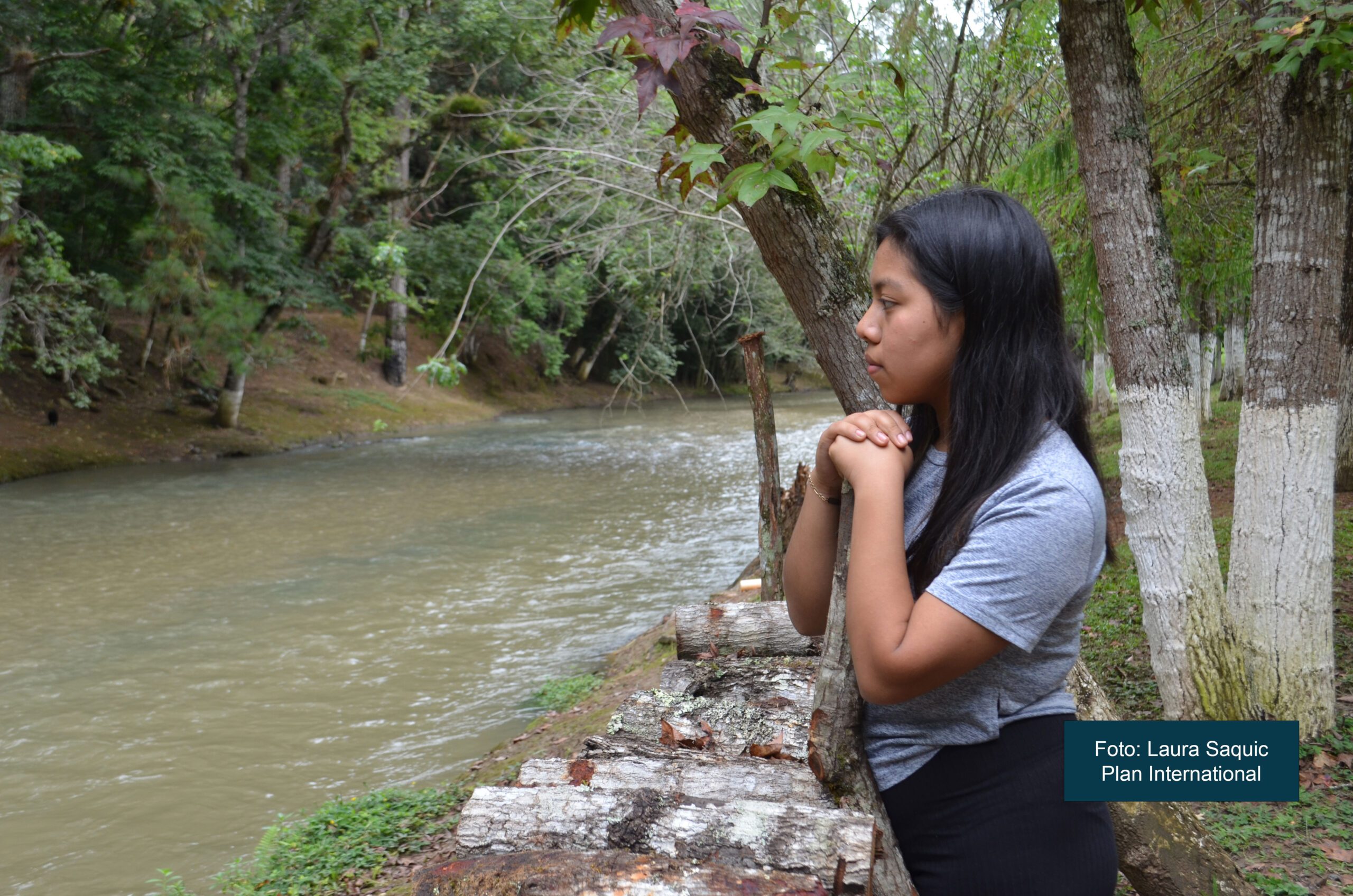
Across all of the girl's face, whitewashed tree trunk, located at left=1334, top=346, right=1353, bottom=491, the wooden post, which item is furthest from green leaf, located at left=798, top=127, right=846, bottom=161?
whitewashed tree trunk, located at left=1334, top=346, right=1353, bottom=491

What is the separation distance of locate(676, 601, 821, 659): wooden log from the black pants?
116 inches

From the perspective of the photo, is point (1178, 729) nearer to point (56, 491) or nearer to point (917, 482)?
point (917, 482)

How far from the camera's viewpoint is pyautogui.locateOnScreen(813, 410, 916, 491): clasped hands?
171 centimetres

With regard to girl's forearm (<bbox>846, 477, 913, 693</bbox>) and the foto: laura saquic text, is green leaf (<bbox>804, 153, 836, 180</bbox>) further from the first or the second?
the foto: laura saquic text

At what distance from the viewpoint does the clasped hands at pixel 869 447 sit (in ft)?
5.63

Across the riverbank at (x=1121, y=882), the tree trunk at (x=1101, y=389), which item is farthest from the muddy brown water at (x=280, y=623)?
the tree trunk at (x=1101, y=389)

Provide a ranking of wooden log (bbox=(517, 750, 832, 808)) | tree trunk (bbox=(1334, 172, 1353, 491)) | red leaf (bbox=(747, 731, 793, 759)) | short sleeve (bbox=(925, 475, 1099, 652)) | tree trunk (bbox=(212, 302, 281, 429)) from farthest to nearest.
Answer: tree trunk (bbox=(212, 302, 281, 429)) → tree trunk (bbox=(1334, 172, 1353, 491)) → red leaf (bbox=(747, 731, 793, 759)) → wooden log (bbox=(517, 750, 832, 808)) → short sleeve (bbox=(925, 475, 1099, 652))

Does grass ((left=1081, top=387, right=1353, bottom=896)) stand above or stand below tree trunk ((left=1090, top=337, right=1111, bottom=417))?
below

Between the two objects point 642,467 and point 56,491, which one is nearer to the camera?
point 56,491

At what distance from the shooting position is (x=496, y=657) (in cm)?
915

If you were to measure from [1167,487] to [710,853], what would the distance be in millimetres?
3224

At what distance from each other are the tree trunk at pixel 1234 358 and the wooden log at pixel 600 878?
19.6m

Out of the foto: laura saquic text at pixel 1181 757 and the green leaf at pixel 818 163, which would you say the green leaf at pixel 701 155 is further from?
the foto: laura saquic text at pixel 1181 757

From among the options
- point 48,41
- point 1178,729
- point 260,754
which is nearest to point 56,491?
point 48,41
